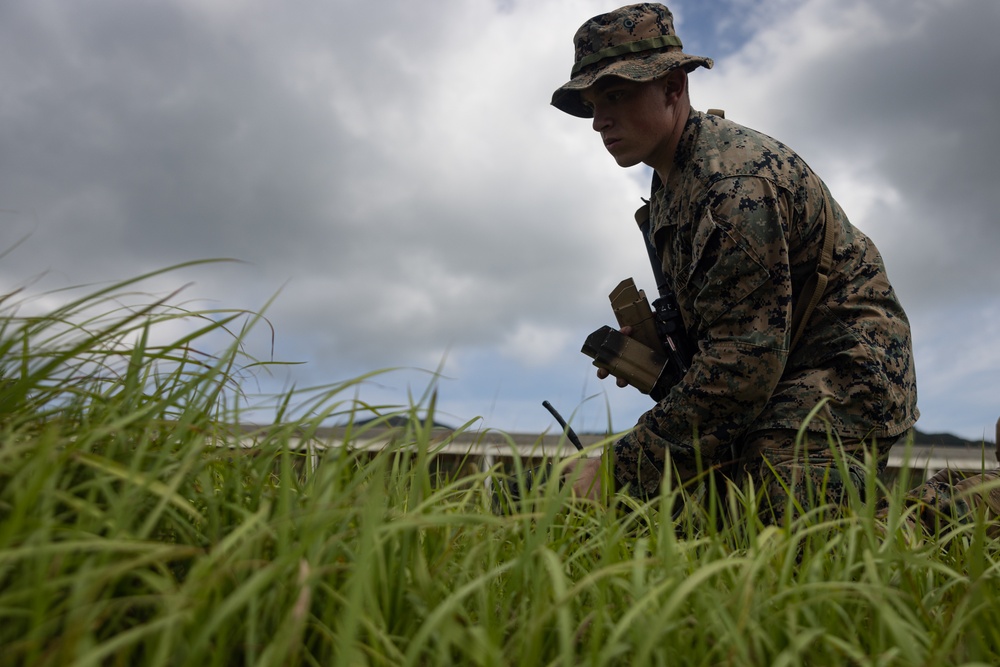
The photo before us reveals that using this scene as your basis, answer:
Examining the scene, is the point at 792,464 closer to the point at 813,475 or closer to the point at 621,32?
the point at 813,475

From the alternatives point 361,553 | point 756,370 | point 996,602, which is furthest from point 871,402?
point 361,553


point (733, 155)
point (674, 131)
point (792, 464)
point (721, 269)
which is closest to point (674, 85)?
point (674, 131)

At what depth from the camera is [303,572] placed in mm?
1222

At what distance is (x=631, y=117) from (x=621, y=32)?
0.38 m

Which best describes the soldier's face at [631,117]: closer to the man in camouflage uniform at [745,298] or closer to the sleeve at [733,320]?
the man in camouflage uniform at [745,298]

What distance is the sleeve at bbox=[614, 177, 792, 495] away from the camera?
2.78 m

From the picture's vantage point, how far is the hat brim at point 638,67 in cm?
304

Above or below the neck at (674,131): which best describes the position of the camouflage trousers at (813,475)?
below

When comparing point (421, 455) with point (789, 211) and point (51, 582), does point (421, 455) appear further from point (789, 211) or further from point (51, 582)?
point (789, 211)

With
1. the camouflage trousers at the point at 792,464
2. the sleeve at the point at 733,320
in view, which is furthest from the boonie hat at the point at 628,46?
the camouflage trousers at the point at 792,464

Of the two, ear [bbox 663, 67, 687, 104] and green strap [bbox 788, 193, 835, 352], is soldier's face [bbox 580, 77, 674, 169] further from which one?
green strap [bbox 788, 193, 835, 352]

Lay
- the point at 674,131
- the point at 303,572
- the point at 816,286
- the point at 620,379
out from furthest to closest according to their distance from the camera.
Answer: the point at 620,379 < the point at 674,131 < the point at 816,286 < the point at 303,572

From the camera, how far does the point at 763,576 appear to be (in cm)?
170

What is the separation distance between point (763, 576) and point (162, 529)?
1224 millimetres
